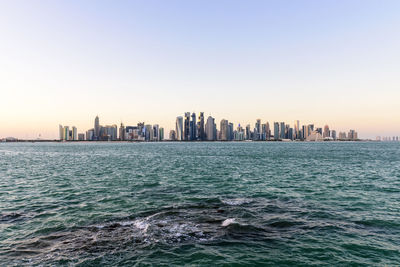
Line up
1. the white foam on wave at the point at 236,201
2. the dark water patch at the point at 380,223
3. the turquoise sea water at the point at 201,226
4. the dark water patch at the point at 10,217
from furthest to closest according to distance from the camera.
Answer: the white foam on wave at the point at 236,201 → the dark water patch at the point at 10,217 → the dark water patch at the point at 380,223 → the turquoise sea water at the point at 201,226

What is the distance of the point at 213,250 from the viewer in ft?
52.7

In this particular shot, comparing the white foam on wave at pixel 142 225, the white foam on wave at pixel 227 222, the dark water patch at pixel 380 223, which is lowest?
the dark water patch at pixel 380 223

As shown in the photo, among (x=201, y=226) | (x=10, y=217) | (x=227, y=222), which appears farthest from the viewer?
(x=10, y=217)

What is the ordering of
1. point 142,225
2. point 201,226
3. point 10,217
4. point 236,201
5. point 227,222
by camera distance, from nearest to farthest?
point 201,226 → point 142,225 → point 227,222 → point 10,217 → point 236,201

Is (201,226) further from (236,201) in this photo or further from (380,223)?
(380,223)

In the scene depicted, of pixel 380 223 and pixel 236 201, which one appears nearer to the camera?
pixel 380 223

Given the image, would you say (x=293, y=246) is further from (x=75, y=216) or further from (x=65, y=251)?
(x=75, y=216)

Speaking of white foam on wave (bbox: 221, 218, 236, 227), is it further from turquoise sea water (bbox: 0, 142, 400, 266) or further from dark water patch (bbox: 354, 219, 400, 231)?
dark water patch (bbox: 354, 219, 400, 231)

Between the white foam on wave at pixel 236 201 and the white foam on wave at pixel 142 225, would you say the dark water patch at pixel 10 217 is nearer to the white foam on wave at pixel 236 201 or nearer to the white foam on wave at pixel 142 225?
the white foam on wave at pixel 142 225

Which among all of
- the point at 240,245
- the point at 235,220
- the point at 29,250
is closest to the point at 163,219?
the point at 235,220

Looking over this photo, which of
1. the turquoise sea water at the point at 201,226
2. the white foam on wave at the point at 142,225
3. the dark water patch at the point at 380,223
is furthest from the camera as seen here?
the dark water patch at the point at 380,223

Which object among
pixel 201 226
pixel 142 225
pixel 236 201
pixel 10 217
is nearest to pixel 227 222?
pixel 201 226

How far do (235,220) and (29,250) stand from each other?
15336 millimetres

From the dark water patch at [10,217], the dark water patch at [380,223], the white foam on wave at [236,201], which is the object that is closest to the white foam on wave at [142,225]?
the white foam on wave at [236,201]
